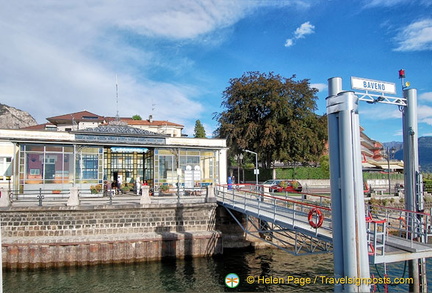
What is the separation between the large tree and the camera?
4266cm

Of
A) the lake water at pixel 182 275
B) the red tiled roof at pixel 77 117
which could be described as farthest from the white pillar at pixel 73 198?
the red tiled roof at pixel 77 117

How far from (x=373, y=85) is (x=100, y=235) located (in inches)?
565

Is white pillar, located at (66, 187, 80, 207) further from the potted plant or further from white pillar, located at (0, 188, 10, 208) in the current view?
the potted plant

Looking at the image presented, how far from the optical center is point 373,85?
895 centimetres

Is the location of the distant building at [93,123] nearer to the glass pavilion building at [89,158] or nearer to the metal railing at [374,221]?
the glass pavilion building at [89,158]

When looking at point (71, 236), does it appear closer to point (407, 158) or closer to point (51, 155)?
point (51, 155)

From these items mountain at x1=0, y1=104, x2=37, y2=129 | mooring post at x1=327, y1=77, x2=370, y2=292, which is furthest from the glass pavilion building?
mountain at x1=0, y1=104, x2=37, y2=129

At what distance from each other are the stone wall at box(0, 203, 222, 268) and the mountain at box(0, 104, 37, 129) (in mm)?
124847

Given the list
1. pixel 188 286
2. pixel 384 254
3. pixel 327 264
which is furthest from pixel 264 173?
pixel 384 254

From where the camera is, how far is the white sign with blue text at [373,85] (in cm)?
838

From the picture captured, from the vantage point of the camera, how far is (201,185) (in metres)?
24.9

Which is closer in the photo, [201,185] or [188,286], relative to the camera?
[188,286]

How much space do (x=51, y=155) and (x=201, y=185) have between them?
10.3 metres

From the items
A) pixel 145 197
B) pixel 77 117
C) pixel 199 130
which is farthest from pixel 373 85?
pixel 199 130
